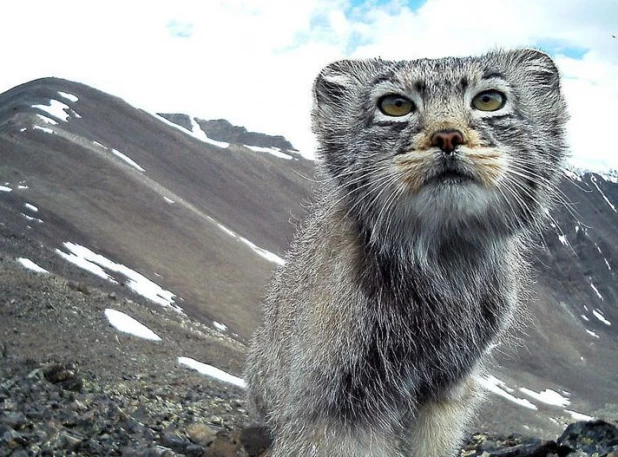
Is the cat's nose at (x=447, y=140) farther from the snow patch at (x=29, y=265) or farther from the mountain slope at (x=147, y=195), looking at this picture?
the snow patch at (x=29, y=265)

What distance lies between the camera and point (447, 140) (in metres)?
5.54

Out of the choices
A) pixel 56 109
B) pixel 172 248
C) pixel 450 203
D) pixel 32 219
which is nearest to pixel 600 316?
pixel 172 248

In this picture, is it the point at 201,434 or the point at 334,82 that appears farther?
the point at 201,434

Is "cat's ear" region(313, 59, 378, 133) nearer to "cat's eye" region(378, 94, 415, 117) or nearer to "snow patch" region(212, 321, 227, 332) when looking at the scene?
"cat's eye" region(378, 94, 415, 117)

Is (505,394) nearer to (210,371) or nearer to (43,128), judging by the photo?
(210,371)

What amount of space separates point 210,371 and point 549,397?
5930cm

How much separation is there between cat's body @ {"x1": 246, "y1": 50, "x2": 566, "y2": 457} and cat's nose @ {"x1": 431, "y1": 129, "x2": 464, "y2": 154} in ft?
0.04

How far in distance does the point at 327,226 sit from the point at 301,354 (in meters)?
1.44

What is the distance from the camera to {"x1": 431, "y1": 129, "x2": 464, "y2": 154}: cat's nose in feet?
18.2

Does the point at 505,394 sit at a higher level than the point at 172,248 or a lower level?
lower

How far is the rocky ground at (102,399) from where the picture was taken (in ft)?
29.2

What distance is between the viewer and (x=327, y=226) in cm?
762

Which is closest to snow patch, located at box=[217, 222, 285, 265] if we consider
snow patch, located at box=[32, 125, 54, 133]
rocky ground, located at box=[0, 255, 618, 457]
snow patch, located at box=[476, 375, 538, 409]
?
snow patch, located at box=[32, 125, 54, 133]

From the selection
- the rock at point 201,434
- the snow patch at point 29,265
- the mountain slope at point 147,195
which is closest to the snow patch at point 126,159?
the mountain slope at point 147,195
